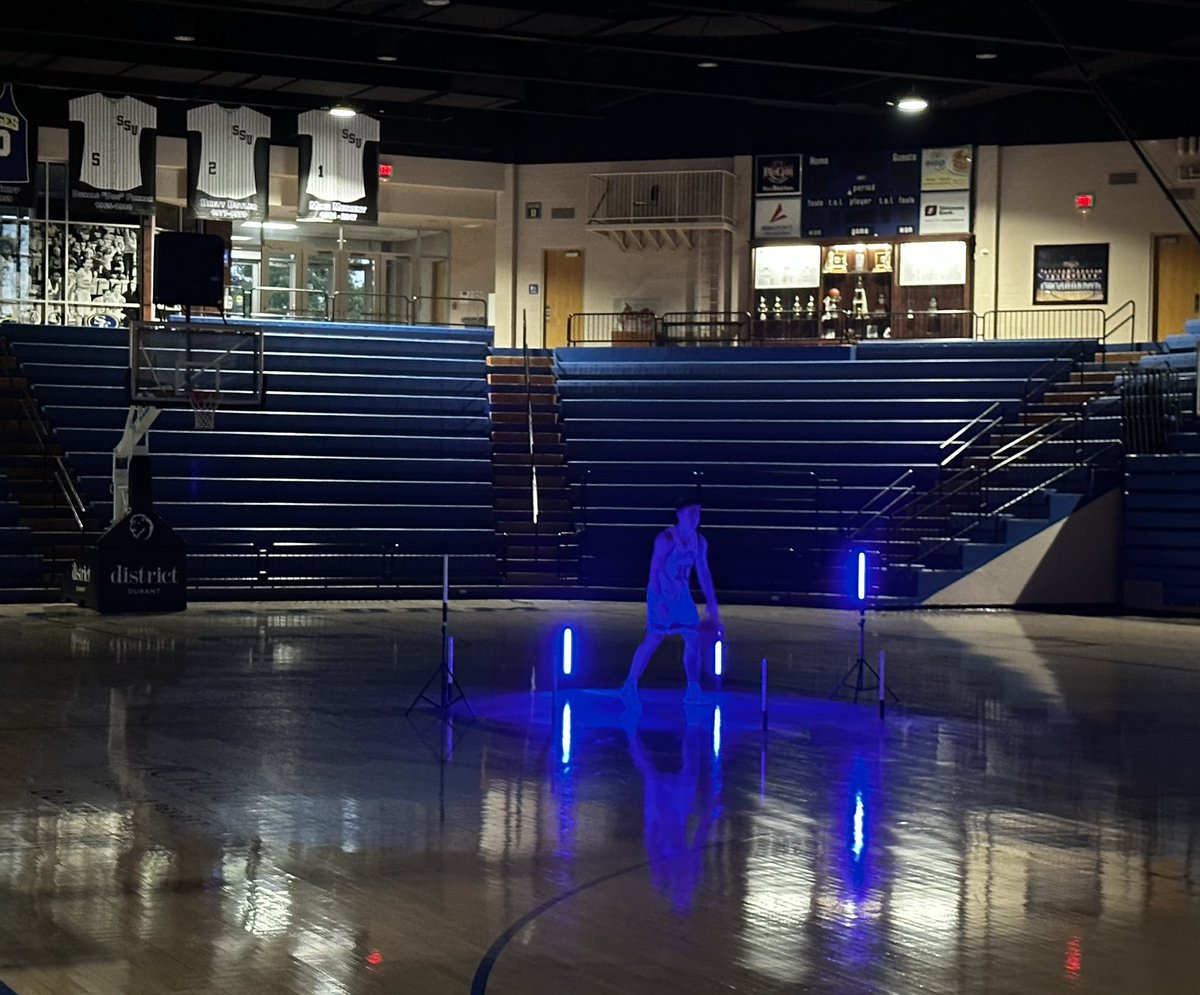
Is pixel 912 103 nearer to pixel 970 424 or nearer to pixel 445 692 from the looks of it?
pixel 970 424

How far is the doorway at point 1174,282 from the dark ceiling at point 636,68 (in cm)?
196

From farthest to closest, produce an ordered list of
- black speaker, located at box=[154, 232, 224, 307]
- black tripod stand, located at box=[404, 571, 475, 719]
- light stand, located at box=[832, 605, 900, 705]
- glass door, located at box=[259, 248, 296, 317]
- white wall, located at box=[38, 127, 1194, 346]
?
1. glass door, located at box=[259, 248, 296, 317]
2. white wall, located at box=[38, 127, 1194, 346]
3. black speaker, located at box=[154, 232, 224, 307]
4. light stand, located at box=[832, 605, 900, 705]
5. black tripod stand, located at box=[404, 571, 475, 719]

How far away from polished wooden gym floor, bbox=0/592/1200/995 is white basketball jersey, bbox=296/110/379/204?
15.5m

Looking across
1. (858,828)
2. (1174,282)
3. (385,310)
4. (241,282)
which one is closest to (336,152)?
(241,282)

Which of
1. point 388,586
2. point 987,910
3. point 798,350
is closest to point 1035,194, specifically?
point 798,350

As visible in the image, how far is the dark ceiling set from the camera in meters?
26.0

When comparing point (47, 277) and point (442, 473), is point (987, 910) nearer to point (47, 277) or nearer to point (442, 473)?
point (442, 473)

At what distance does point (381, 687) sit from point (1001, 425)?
49.5 feet

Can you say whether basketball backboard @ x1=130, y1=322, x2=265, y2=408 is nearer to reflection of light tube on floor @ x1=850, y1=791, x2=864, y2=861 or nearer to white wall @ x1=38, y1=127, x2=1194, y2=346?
white wall @ x1=38, y1=127, x2=1194, y2=346

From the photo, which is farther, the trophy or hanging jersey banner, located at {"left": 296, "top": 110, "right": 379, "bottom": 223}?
the trophy

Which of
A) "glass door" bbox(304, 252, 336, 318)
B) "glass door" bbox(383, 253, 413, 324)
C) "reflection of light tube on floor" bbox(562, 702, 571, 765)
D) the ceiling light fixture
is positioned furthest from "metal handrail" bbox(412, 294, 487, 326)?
"reflection of light tube on floor" bbox(562, 702, 571, 765)

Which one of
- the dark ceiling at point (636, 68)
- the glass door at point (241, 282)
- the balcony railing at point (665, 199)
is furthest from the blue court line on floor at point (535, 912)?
the glass door at point (241, 282)

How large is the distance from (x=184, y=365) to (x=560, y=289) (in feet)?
45.5

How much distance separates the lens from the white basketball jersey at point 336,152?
30.9 m
